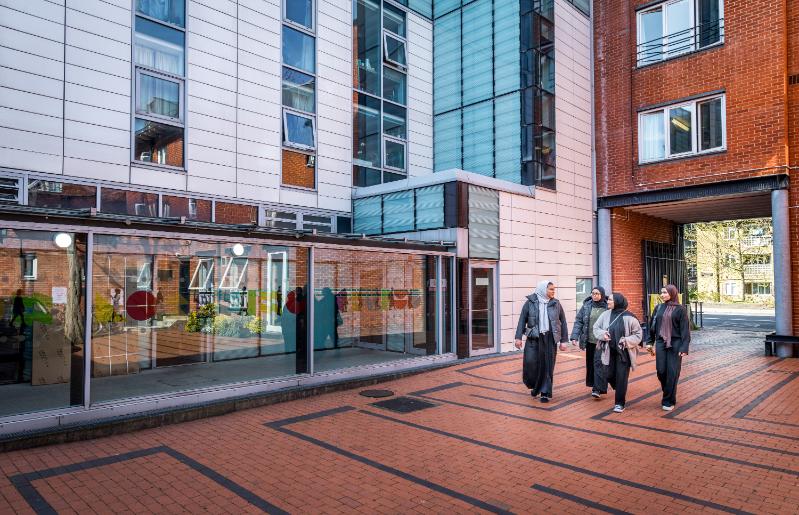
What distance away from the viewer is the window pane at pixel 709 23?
14.7 meters

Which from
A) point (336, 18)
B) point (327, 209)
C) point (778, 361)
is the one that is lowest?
point (778, 361)

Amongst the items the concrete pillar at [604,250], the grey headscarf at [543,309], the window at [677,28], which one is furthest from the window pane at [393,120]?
the grey headscarf at [543,309]

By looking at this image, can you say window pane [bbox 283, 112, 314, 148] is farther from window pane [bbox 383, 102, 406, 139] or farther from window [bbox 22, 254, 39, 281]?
window [bbox 22, 254, 39, 281]

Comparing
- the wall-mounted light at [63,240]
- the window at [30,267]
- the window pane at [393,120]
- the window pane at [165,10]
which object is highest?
the window pane at [165,10]

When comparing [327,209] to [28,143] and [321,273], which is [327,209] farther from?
[28,143]

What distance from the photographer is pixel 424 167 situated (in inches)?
672

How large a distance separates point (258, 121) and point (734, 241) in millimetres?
46608

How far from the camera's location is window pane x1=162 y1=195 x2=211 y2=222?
37.0 ft

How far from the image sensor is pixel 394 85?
16391mm

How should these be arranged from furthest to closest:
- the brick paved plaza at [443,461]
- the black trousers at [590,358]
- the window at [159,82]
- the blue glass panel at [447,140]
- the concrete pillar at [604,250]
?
the concrete pillar at [604,250], the blue glass panel at [447,140], the window at [159,82], the black trousers at [590,358], the brick paved plaza at [443,461]

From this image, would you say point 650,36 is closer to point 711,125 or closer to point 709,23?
point 709,23

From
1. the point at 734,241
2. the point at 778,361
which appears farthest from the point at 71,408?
the point at 734,241

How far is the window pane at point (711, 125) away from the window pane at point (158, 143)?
13604 millimetres

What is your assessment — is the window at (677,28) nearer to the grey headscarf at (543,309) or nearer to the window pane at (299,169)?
the window pane at (299,169)
